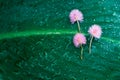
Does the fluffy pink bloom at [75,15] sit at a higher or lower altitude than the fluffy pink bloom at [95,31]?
higher

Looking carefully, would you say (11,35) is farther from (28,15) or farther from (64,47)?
(64,47)

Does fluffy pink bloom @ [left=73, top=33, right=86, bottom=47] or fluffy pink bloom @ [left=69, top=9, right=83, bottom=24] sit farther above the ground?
fluffy pink bloom @ [left=69, top=9, right=83, bottom=24]
